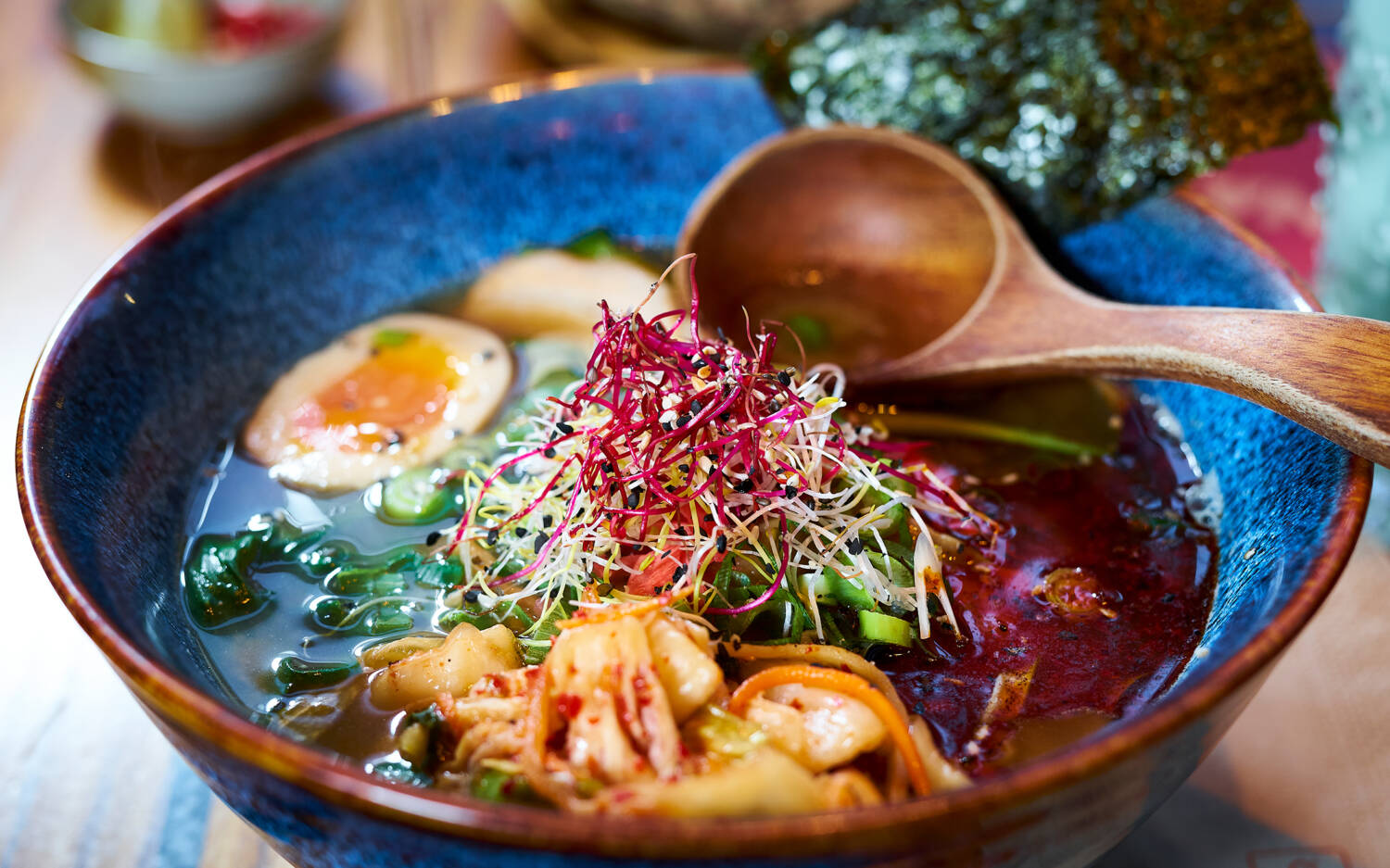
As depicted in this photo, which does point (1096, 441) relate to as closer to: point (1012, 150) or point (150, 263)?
point (1012, 150)

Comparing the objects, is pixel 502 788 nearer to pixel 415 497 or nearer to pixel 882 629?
pixel 882 629

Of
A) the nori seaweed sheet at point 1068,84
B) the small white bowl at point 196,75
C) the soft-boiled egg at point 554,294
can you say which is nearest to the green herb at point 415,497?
the soft-boiled egg at point 554,294

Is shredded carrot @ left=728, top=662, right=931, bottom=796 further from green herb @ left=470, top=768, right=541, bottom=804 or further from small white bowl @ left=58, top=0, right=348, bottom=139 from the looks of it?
small white bowl @ left=58, top=0, right=348, bottom=139

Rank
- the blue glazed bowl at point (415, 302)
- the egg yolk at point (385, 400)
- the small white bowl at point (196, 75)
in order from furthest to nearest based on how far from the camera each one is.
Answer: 1. the small white bowl at point (196, 75)
2. the egg yolk at point (385, 400)
3. the blue glazed bowl at point (415, 302)

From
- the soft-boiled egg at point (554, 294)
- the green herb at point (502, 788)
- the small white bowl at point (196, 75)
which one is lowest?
the green herb at point (502, 788)

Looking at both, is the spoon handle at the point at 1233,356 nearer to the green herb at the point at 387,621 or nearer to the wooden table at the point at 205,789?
the wooden table at the point at 205,789

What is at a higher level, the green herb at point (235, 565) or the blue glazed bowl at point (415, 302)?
the blue glazed bowl at point (415, 302)

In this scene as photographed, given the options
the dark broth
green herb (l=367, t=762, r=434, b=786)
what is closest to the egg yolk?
the dark broth

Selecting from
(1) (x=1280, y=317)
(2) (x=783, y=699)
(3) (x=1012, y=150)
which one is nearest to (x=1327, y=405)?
(1) (x=1280, y=317)
